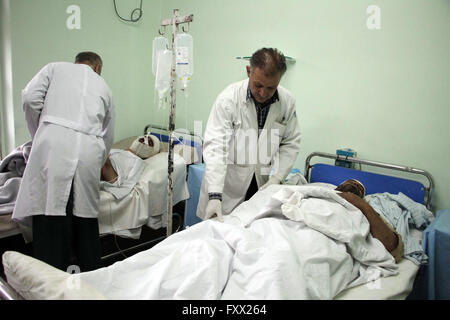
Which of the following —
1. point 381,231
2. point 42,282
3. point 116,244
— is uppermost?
point 42,282

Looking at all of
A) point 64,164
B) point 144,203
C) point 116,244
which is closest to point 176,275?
point 64,164

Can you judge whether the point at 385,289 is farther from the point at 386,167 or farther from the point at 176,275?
the point at 386,167

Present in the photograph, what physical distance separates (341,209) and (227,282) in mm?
681

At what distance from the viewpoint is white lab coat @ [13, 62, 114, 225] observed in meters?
1.71

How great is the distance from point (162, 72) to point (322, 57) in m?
1.32

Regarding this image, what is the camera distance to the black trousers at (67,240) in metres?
1.73

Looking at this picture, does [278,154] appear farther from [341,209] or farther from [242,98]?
[341,209]

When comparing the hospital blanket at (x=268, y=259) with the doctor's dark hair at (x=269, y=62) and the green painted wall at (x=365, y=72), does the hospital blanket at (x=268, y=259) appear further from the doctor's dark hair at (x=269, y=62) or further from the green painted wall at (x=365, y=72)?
the green painted wall at (x=365, y=72)

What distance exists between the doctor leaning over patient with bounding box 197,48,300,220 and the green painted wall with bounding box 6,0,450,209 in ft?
2.28

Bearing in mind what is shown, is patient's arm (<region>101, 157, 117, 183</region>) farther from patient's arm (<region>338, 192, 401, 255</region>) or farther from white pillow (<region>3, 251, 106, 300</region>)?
patient's arm (<region>338, 192, 401, 255</region>)

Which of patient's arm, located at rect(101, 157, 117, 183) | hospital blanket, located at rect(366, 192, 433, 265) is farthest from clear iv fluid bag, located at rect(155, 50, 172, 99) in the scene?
hospital blanket, located at rect(366, 192, 433, 265)

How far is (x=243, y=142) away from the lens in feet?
5.90
